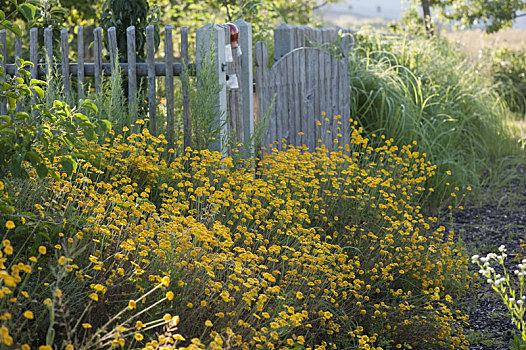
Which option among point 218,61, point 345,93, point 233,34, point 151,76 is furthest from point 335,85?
point 151,76

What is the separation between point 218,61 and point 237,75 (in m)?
0.41

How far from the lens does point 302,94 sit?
5.91 meters

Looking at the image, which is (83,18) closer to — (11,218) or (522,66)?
(11,218)

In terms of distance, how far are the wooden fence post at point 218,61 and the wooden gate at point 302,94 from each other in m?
0.60

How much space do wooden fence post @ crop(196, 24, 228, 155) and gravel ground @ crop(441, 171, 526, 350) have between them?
1.92m

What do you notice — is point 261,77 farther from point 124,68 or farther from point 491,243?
point 491,243

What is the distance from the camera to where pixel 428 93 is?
714 centimetres

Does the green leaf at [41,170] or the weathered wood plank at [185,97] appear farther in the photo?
the weathered wood plank at [185,97]

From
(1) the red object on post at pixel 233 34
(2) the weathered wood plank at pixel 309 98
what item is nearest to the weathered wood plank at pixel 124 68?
(1) the red object on post at pixel 233 34

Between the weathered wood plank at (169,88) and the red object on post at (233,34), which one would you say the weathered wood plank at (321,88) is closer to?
the red object on post at (233,34)

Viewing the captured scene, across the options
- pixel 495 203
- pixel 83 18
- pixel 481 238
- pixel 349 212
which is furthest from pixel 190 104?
pixel 83 18

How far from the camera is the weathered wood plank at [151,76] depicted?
16.0 ft

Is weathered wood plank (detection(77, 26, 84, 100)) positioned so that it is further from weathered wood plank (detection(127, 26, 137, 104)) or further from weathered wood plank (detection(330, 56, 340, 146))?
weathered wood plank (detection(330, 56, 340, 146))

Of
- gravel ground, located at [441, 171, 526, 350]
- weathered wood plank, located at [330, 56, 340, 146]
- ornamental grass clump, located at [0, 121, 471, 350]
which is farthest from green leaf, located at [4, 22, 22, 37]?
weathered wood plank, located at [330, 56, 340, 146]
